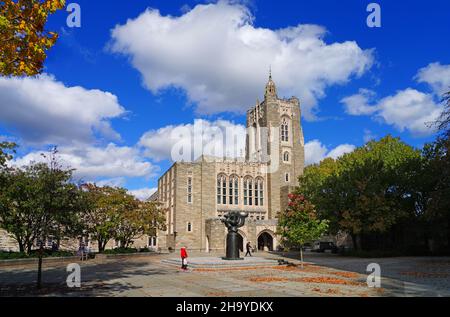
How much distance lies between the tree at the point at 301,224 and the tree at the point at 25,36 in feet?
59.2

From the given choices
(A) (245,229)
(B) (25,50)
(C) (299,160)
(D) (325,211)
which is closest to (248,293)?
(B) (25,50)

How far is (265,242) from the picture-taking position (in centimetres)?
5728

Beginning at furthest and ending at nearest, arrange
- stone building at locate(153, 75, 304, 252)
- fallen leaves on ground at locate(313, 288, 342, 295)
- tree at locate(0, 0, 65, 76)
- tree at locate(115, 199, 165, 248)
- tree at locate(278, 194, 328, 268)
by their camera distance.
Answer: stone building at locate(153, 75, 304, 252)
tree at locate(115, 199, 165, 248)
tree at locate(278, 194, 328, 268)
fallen leaves on ground at locate(313, 288, 342, 295)
tree at locate(0, 0, 65, 76)

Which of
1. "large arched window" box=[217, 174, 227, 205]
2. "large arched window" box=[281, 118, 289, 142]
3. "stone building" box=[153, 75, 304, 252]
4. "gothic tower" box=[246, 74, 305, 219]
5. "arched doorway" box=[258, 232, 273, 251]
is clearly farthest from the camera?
"large arched window" box=[281, 118, 289, 142]

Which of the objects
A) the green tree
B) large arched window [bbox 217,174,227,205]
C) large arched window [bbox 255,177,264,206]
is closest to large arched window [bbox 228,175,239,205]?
large arched window [bbox 217,174,227,205]

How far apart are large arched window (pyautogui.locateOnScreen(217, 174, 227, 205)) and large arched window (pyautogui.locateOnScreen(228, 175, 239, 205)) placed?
2.64 ft

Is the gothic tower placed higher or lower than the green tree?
higher

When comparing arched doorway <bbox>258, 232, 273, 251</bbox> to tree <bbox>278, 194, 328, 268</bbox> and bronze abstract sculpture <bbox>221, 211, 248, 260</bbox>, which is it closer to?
bronze abstract sculpture <bbox>221, 211, 248, 260</bbox>

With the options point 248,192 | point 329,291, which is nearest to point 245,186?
point 248,192

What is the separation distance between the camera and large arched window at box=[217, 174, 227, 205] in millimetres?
57844

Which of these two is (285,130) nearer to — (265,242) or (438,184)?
(265,242)

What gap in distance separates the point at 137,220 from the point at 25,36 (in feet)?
99.6

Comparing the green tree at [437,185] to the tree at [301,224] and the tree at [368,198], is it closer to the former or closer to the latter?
the tree at [368,198]
